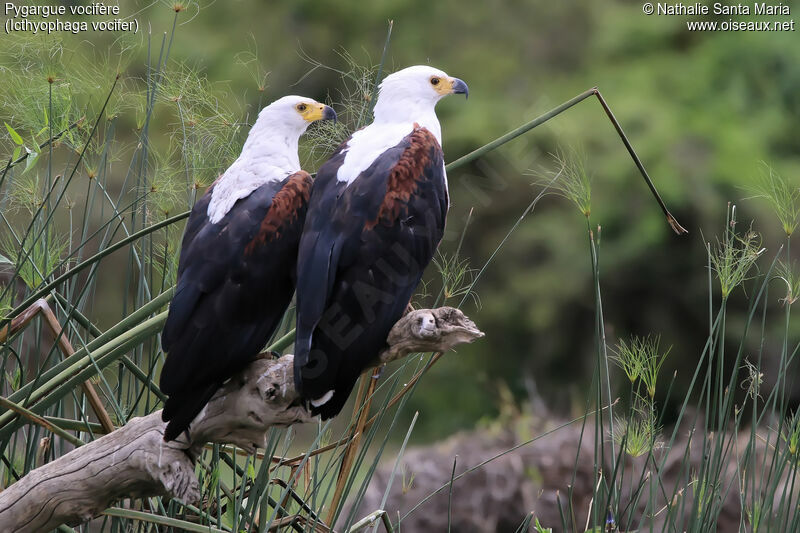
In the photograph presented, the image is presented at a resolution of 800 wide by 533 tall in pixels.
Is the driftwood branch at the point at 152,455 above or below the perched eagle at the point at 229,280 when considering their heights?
below

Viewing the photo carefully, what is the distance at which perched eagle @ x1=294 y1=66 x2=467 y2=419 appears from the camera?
1.45 meters

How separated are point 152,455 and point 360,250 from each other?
19.3 inches

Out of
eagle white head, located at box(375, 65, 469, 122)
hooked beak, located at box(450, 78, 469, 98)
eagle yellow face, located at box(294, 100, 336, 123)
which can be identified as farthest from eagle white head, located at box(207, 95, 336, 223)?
hooked beak, located at box(450, 78, 469, 98)

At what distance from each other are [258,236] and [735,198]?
12.9 feet

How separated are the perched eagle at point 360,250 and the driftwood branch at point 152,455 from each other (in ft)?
0.19

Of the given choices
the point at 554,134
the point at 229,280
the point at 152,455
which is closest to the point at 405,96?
the point at 229,280

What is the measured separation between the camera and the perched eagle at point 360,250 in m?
1.45

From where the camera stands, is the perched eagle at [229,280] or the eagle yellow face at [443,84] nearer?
the perched eagle at [229,280]

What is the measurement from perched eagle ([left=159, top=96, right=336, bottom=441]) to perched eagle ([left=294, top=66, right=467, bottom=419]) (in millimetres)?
82

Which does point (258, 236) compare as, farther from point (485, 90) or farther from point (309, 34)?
point (309, 34)

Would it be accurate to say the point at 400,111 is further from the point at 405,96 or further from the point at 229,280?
the point at 229,280

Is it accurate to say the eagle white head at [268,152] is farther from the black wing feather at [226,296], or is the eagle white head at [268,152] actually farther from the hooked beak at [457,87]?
the hooked beak at [457,87]

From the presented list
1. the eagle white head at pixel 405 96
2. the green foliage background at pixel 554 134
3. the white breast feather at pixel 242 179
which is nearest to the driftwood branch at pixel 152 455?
the white breast feather at pixel 242 179

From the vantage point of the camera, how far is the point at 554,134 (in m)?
4.39
